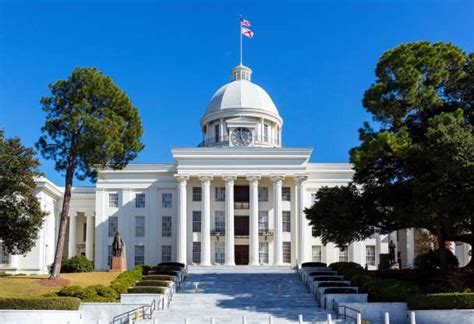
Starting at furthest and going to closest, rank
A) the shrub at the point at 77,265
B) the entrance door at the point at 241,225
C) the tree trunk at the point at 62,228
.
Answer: the entrance door at the point at 241,225
the shrub at the point at 77,265
the tree trunk at the point at 62,228

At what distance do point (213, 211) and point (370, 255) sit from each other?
15.6 metres

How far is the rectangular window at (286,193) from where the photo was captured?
190ft

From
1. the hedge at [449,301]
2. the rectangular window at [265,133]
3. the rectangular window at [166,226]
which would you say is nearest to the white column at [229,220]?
the rectangular window at [166,226]

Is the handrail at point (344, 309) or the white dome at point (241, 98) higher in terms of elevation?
the white dome at point (241, 98)

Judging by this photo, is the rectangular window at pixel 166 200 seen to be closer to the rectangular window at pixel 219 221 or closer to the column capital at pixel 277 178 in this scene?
the rectangular window at pixel 219 221

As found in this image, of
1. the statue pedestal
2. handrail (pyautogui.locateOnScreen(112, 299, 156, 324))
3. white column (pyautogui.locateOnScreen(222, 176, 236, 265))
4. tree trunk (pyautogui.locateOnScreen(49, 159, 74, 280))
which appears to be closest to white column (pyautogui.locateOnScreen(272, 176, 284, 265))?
white column (pyautogui.locateOnScreen(222, 176, 236, 265))

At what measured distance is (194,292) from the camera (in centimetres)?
3659

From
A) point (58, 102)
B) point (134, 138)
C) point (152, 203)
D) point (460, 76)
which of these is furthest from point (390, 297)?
point (152, 203)

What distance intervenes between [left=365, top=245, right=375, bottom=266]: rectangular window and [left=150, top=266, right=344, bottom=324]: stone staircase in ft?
43.9

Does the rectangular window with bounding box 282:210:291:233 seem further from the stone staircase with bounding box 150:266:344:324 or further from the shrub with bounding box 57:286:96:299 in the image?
the shrub with bounding box 57:286:96:299

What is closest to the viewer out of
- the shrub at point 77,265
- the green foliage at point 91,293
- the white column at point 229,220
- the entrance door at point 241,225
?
the green foliage at point 91,293

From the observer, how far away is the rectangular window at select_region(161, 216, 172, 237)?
194ft

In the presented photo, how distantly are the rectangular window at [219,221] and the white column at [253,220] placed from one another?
10.7 ft

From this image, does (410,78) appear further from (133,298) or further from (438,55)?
(133,298)
